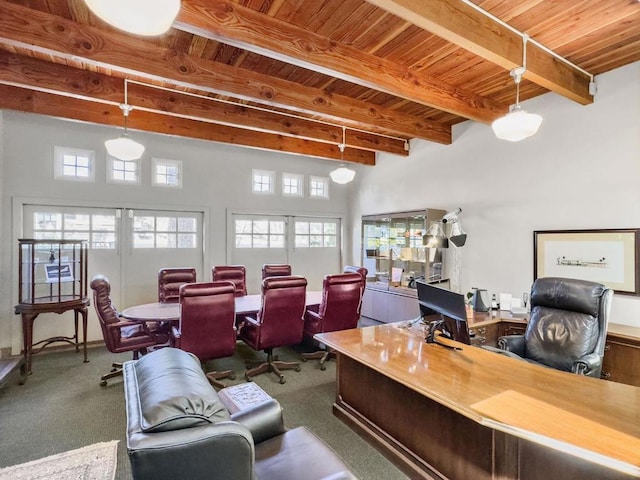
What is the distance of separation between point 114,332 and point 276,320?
1.57m

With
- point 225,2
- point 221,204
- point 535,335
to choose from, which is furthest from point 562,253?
point 221,204

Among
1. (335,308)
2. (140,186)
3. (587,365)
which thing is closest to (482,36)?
(587,365)

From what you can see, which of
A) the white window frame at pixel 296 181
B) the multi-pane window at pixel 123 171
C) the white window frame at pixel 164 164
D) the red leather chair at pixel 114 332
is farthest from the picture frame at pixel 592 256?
the multi-pane window at pixel 123 171

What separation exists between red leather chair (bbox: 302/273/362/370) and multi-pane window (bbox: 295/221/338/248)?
8.19 feet

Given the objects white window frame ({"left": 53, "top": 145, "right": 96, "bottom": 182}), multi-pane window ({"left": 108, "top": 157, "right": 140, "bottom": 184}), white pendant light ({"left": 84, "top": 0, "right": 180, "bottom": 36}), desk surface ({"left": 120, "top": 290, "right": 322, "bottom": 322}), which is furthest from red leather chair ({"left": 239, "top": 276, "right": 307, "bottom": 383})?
white window frame ({"left": 53, "top": 145, "right": 96, "bottom": 182})

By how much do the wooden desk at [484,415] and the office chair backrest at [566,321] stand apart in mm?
949

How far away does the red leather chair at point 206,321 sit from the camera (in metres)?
3.02

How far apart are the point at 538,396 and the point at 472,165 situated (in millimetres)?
3615

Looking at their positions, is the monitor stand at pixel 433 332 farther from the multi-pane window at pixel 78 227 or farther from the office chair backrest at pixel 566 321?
the multi-pane window at pixel 78 227

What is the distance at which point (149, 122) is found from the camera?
421 centimetres

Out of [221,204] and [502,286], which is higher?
[221,204]

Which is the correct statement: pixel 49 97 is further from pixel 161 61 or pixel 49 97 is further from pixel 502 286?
pixel 502 286

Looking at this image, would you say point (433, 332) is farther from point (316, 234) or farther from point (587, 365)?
point (316, 234)

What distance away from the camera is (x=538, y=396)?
1.57m
